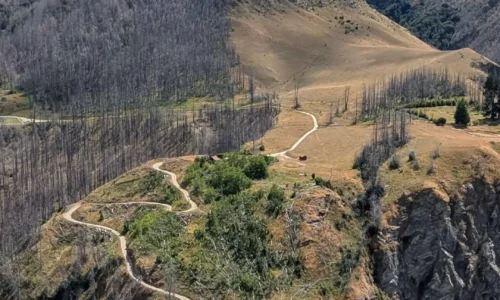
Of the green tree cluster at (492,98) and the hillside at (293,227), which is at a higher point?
the green tree cluster at (492,98)

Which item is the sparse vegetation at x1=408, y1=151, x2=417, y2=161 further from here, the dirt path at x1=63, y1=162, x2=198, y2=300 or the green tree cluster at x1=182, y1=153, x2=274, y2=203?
the dirt path at x1=63, y1=162, x2=198, y2=300

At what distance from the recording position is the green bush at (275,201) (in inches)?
3688

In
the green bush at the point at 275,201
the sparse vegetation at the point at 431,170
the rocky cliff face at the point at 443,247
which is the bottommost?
the rocky cliff face at the point at 443,247

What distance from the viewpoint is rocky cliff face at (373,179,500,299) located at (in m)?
93.8

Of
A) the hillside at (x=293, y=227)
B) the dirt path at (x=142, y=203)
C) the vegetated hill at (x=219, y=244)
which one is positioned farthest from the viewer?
the hillside at (x=293, y=227)

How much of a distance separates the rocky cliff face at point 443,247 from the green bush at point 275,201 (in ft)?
48.7

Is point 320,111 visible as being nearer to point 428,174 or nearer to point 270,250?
point 428,174

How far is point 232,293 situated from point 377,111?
8563 cm

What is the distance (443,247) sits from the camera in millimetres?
97000

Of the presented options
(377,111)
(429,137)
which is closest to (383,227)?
(429,137)

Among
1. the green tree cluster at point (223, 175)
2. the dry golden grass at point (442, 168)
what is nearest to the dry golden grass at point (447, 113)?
the dry golden grass at point (442, 168)

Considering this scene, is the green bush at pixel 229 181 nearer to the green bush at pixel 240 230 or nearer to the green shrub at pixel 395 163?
the green bush at pixel 240 230

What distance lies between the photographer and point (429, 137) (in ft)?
398

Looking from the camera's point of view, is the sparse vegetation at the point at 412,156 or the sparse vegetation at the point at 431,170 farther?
the sparse vegetation at the point at 412,156
